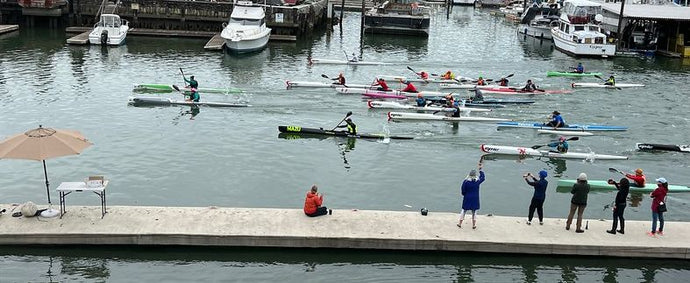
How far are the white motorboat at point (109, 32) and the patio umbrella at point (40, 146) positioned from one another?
121 feet

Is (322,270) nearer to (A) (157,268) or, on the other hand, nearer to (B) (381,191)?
(A) (157,268)

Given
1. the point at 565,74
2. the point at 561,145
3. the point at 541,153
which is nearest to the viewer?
the point at 561,145

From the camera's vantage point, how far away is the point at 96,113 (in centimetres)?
3023

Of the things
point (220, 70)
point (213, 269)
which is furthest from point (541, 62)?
point (213, 269)

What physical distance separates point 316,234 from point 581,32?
46.2 meters

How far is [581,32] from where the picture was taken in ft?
181

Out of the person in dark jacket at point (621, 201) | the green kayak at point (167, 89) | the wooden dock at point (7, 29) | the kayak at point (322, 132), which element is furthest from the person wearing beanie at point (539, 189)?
the wooden dock at point (7, 29)

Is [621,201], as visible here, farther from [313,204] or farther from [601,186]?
[313,204]

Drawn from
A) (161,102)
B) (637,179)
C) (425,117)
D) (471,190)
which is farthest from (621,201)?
(161,102)

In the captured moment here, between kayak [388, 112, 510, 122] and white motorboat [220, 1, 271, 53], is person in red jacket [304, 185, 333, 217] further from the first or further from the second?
white motorboat [220, 1, 271, 53]

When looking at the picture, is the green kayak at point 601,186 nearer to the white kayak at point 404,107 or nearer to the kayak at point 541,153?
the kayak at point 541,153

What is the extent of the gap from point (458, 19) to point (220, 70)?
53303mm

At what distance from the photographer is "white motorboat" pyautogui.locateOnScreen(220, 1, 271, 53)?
4847 cm

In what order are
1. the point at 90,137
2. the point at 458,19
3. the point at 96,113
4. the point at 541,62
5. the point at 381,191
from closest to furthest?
1. the point at 381,191
2. the point at 90,137
3. the point at 96,113
4. the point at 541,62
5. the point at 458,19
